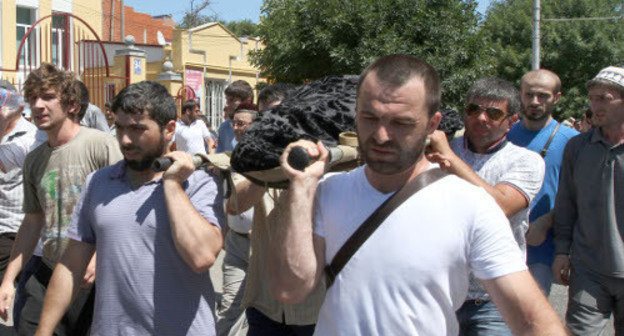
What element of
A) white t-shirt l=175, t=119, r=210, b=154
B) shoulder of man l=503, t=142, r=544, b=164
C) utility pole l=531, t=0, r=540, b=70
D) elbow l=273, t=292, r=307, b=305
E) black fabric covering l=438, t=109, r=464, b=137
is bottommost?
white t-shirt l=175, t=119, r=210, b=154

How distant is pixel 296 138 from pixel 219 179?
59 centimetres

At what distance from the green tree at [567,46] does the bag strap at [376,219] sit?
28.6m

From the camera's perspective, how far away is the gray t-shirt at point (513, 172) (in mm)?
3408

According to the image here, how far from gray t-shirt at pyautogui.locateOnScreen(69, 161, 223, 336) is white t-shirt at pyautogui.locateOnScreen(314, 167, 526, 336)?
0.93 m

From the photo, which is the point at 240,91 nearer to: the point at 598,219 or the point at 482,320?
the point at 598,219

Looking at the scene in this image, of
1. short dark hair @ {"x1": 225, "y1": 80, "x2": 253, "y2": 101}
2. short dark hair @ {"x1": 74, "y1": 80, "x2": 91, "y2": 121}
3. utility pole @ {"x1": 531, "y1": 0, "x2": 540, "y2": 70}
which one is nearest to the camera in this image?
short dark hair @ {"x1": 74, "y1": 80, "x2": 91, "y2": 121}

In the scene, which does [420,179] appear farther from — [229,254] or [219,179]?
[229,254]

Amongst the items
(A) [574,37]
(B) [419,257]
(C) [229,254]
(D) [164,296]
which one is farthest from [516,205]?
(A) [574,37]

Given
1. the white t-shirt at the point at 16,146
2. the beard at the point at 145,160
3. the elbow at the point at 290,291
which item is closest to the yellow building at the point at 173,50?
the white t-shirt at the point at 16,146

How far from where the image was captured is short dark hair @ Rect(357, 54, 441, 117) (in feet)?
6.65

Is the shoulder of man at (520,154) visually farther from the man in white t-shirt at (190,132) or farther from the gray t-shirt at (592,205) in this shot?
the man in white t-shirt at (190,132)

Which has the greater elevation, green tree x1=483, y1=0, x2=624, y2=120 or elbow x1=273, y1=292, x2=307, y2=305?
green tree x1=483, y1=0, x2=624, y2=120

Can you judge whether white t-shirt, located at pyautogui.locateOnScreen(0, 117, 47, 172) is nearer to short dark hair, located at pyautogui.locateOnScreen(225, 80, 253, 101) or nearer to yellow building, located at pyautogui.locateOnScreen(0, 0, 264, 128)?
short dark hair, located at pyautogui.locateOnScreen(225, 80, 253, 101)

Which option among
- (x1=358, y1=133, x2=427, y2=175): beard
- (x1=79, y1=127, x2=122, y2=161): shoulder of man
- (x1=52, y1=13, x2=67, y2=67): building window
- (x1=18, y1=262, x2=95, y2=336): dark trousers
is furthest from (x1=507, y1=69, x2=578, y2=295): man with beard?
(x1=52, y1=13, x2=67, y2=67): building window
